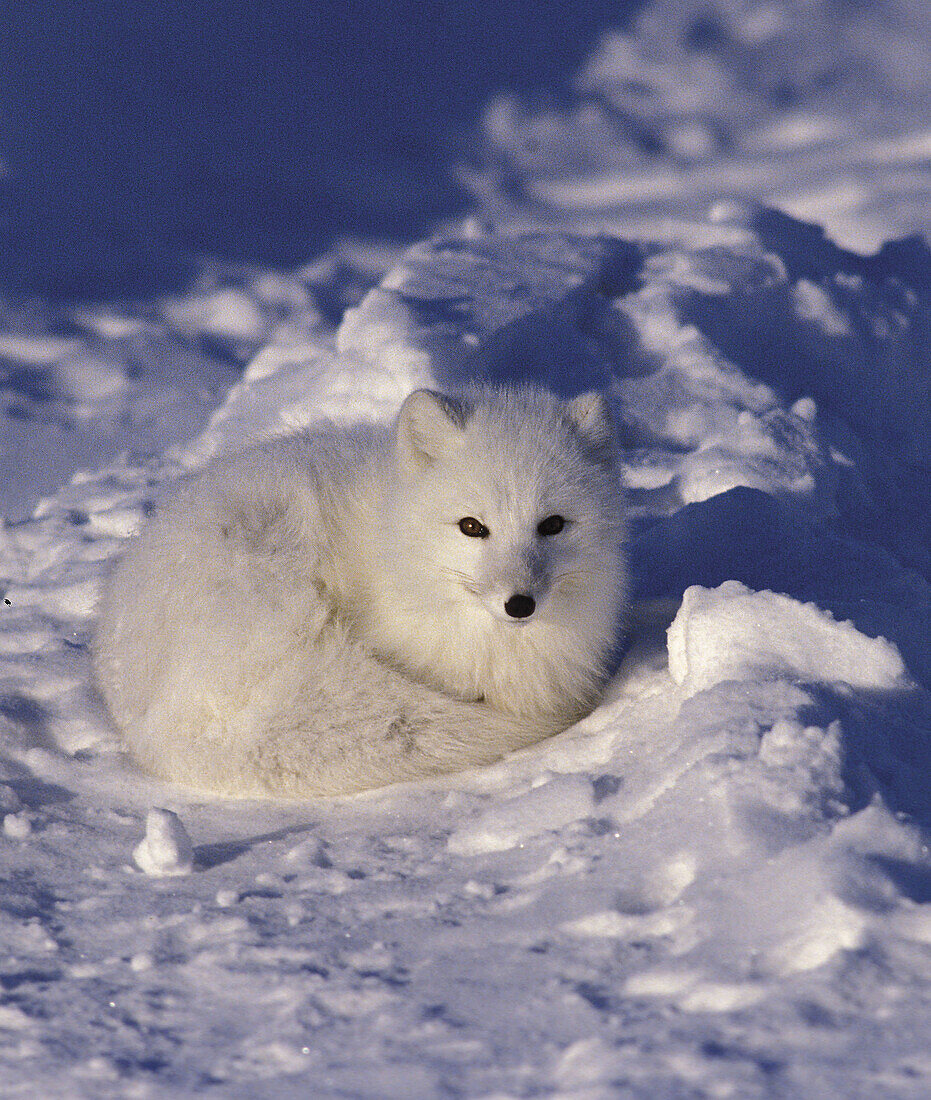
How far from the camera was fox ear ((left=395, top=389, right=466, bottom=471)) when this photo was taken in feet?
9.74

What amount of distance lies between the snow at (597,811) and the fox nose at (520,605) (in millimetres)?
382

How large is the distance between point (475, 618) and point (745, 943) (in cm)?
135

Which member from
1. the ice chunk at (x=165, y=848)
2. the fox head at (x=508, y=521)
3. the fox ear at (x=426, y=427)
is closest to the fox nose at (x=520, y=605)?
Result: the fox head at (x=508, y=521)

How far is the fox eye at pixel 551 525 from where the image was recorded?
9.50 ft

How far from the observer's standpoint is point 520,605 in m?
2.71

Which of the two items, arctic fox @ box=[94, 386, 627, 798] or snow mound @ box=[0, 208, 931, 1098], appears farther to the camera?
arctic fox @ box=[94, 386, 627, 798]

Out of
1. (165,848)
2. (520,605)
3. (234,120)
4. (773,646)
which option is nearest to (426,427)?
(520,605)

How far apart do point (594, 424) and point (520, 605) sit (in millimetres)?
623

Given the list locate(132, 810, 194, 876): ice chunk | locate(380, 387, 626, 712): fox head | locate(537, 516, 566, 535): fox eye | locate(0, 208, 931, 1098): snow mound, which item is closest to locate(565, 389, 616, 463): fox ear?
locate(380, 387, 626, 712): fox head

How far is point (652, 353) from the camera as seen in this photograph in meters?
5.23

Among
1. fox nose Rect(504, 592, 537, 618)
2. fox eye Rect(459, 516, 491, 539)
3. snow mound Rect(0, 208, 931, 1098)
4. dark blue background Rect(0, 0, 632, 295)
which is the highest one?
dark blue background Rect(0, 0, 632, 295)

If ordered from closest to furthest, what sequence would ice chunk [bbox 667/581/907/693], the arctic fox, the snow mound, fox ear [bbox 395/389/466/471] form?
the snow mound, ice chunk [bbox 667/581/907/693], the arctic fox, fox ear [bbox 395/389/466/471]

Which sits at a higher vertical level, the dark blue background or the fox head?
the dark blue background

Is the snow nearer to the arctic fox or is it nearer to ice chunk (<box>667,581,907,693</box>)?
ice chunk (<box>667,581,907,693</box>)
